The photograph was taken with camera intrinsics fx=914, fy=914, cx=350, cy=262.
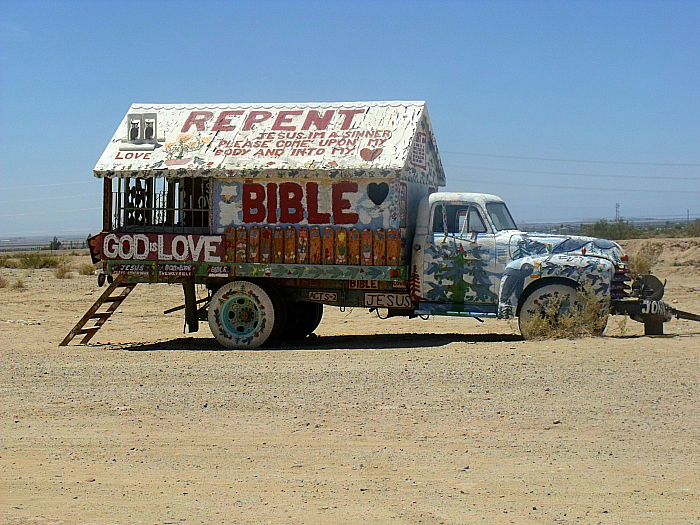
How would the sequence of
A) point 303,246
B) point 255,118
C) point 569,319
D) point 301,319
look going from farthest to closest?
1. point 301,319
2. point 255,118
3. point 303,246
4. point 569,319

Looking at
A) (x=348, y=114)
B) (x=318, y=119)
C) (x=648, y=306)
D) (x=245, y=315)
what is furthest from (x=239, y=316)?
(x=648, y=306)

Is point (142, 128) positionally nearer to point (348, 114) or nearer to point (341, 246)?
point (348, 114)

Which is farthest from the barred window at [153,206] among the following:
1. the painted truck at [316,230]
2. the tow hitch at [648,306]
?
the tow hitch at [648,306]

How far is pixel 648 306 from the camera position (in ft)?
42.8

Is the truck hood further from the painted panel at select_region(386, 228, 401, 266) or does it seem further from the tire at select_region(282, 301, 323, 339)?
the tire at select_region(282, 301, 323, 339)

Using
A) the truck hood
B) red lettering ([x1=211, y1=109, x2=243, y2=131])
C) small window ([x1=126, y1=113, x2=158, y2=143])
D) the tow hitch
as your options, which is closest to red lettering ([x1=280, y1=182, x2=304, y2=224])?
red lettering ([x1=211, y1=109, x2=243, y2=131])

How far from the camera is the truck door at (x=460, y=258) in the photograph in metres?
13.6

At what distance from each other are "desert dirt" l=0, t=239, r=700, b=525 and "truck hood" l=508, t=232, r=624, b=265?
4.60ft

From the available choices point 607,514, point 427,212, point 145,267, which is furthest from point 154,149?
point 607,514

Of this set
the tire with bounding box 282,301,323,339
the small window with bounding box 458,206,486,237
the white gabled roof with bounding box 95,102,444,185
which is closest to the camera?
the small window with bounding box 458,206,486,237

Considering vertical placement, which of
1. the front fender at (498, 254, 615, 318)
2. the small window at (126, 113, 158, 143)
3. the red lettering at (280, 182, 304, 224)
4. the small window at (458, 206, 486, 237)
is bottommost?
the front fender at (498, 254, 615, 318)

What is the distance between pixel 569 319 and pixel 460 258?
1.91m

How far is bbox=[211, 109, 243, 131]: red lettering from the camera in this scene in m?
15.3

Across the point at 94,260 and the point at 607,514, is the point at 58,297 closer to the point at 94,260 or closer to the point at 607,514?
the point at 94,260
